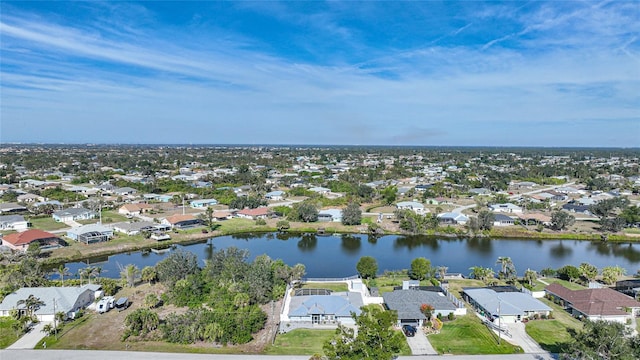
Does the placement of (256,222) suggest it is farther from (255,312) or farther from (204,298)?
(255,312)

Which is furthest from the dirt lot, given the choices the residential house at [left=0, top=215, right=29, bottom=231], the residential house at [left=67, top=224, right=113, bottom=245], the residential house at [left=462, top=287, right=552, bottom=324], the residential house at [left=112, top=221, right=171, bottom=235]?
the residential house at [left=0, top=215, right=29, bottom=231]

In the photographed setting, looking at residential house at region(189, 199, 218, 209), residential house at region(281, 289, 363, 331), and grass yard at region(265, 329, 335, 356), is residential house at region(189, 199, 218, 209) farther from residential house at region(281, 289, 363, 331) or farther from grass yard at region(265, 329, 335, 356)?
grass yard at region(265, 329, 335, 356)

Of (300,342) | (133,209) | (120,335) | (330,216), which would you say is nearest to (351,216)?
(330,216)

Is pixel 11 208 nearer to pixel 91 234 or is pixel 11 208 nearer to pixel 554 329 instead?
pixel 91 234

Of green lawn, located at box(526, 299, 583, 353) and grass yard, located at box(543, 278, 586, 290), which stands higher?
grass yard, located at box(543, 278, 586, 290)

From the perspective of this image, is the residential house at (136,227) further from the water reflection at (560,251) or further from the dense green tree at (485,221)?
the water reflection at (560,251)

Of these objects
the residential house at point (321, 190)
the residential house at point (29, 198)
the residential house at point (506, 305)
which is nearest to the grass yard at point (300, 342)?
Result: the residential house at point (506, 305)

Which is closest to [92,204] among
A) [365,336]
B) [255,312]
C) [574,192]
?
[255,312]
